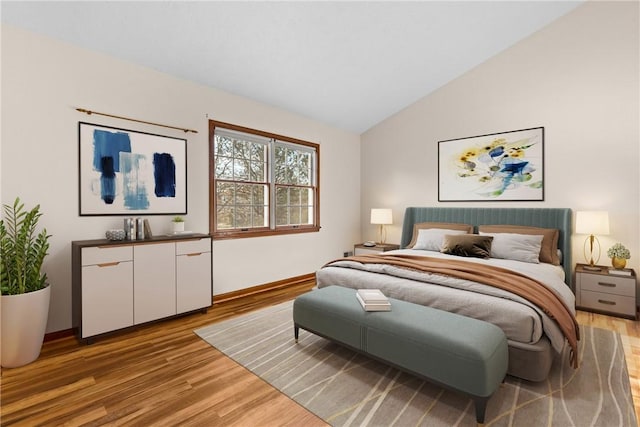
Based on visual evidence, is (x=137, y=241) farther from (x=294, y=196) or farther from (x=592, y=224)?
(x=592, y=224)

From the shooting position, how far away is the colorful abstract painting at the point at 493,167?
3998 mm

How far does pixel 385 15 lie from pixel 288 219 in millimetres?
2878

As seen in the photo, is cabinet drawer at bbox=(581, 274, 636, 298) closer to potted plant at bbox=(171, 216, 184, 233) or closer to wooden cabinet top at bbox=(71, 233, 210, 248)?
wooden cabinet top at bbox=(71, 233, 210, 248)

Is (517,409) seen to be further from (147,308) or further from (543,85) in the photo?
(543,85)

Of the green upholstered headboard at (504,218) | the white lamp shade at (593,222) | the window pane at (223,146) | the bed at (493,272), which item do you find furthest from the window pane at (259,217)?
the white lamp shade at (593,222)

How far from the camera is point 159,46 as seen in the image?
116 inches

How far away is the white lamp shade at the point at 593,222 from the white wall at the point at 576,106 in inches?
11.4

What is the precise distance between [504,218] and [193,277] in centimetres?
397

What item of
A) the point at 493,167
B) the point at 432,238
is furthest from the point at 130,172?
the point at 493,167

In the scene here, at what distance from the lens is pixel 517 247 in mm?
3541

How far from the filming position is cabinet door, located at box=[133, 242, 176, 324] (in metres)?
2.87

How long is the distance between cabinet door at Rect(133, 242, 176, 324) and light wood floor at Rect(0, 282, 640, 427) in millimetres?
228

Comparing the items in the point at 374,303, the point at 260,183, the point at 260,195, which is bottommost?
the point at 374,303

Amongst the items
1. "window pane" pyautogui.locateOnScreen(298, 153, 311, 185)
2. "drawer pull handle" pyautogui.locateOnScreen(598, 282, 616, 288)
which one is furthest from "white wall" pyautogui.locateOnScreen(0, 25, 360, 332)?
"drawer pull handle" pyautogui.locateOnScreen(598, 282, 616, 288)
